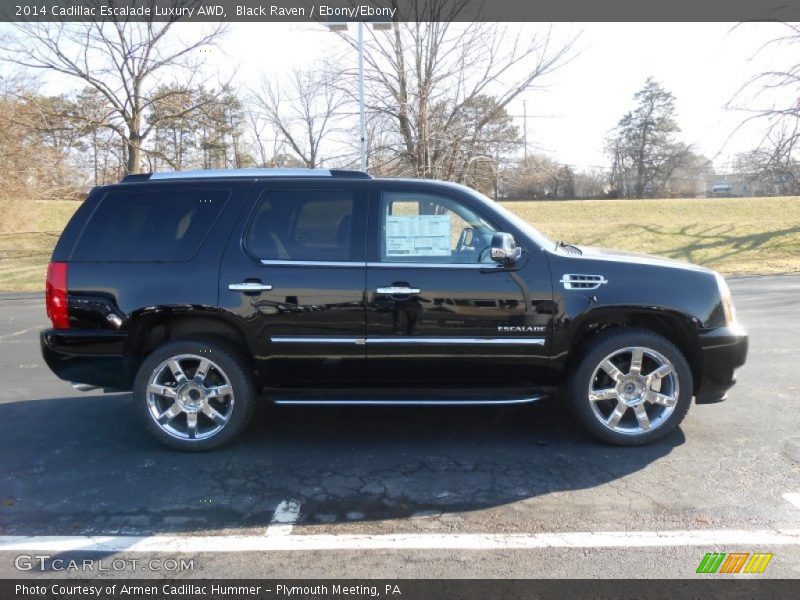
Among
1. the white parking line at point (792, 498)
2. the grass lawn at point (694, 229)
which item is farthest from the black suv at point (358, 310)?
the grass lawn at point (694, 229)

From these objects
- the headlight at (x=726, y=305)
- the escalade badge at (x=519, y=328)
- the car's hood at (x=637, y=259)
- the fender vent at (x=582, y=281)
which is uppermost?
the car's hood at (x=637, y=259)

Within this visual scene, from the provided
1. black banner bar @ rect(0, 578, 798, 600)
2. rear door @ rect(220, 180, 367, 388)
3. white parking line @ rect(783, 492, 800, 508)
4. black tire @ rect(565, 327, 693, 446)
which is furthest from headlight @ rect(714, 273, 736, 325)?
rear door @ rect(220, 180, 367, 388)

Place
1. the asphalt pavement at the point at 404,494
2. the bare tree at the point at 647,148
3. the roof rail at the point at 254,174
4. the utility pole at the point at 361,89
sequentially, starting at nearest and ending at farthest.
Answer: the asphalt pavement at the point at 404,494
the roof rail at the point at 254,174
the utility pole at the point at 361,89
the bare tree at the point at 647,148

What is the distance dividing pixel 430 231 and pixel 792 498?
2686 millimetres

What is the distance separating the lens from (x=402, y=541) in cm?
295

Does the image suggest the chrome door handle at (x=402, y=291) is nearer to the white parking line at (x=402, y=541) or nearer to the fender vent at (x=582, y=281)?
the fender vent at (x=582, y=281)

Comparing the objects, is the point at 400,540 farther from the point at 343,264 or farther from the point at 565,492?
→ the point at 343,264

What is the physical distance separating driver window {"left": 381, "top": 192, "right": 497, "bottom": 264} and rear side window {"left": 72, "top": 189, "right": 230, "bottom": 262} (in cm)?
120

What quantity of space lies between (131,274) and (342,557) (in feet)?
7.97

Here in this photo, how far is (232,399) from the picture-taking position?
4070mm

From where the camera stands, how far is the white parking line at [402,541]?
9.49 feet

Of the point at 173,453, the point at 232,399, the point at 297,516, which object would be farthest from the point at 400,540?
the point at 173,453

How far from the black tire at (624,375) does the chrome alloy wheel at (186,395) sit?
2412mm

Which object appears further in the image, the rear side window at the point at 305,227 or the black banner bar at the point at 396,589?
the rear side window at the point at 305,227
